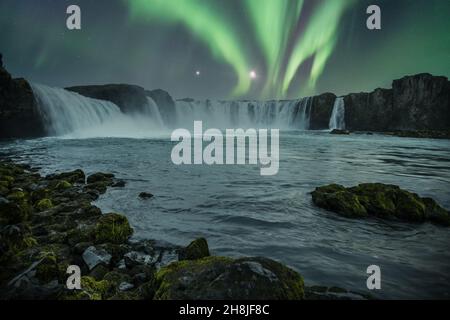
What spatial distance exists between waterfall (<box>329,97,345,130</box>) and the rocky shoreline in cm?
8998

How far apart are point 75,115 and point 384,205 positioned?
4903 centimetres

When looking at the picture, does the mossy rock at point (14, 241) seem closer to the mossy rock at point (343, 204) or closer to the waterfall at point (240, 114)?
the mossy rock at point (343, 204)

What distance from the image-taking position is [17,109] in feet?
118

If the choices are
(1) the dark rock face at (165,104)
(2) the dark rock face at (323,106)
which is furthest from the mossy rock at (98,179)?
(2) the dark rock face at (323,106)

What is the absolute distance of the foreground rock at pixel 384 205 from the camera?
862 cm

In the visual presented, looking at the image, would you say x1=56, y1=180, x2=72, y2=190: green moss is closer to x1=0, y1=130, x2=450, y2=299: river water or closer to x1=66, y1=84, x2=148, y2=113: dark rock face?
x1=0, y1=130, x2=450, y2=299: river water

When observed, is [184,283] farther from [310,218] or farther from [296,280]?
[310,218]

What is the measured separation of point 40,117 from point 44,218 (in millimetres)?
38512

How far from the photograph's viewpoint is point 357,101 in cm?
8681

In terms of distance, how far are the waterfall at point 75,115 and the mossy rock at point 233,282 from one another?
145ft

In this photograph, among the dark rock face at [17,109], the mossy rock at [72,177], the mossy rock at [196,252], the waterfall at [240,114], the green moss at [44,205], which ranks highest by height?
the waterfall at [240,114]

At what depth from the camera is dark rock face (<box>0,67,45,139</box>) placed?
34.8m

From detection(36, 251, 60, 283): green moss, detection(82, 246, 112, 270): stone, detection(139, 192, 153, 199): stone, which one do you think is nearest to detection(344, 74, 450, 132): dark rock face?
detection(139, 192, 153, 199): stone
